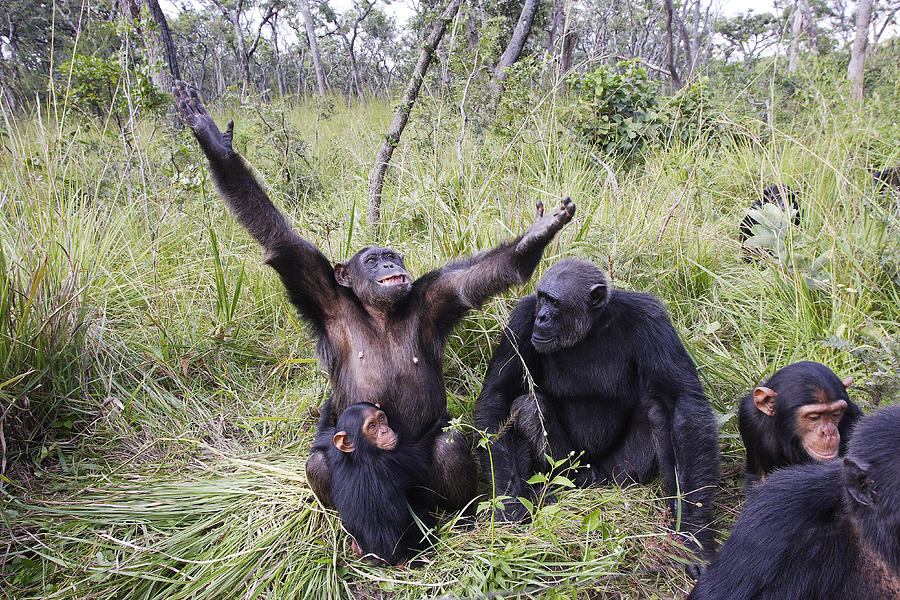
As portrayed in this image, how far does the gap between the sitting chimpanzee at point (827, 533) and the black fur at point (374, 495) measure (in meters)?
1.42

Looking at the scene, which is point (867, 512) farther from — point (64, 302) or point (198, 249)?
point (198, 249)

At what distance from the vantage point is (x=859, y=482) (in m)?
1.80

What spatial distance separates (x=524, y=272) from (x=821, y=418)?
1633 millimetres

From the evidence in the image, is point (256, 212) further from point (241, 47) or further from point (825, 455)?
point (241, 47)

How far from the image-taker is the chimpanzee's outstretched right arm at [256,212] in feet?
10.5

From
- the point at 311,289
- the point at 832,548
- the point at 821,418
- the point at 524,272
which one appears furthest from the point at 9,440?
the point at 821,418

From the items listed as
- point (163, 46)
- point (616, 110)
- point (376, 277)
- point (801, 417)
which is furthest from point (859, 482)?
point (163, 46)

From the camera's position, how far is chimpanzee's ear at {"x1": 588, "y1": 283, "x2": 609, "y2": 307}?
327cm

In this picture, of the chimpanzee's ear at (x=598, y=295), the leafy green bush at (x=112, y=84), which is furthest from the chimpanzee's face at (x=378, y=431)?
the leafy green bush at (x=112, y=84)

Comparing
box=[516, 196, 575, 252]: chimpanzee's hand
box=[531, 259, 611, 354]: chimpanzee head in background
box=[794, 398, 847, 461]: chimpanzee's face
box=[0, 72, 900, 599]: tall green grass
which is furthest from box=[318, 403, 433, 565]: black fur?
box=[794, 398, 847, 461]: chimpanzee's face

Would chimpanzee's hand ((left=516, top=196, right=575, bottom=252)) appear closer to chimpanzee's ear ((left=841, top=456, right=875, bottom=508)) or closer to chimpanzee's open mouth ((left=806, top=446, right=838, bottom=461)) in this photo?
chimpanzee's ear ((left=841, top=456, right=875, bottom=508))

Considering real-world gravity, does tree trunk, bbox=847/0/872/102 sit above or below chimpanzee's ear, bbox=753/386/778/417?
above

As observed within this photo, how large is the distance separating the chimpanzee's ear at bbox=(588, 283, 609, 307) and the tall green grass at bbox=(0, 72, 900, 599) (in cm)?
81

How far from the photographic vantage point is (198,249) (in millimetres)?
5465
